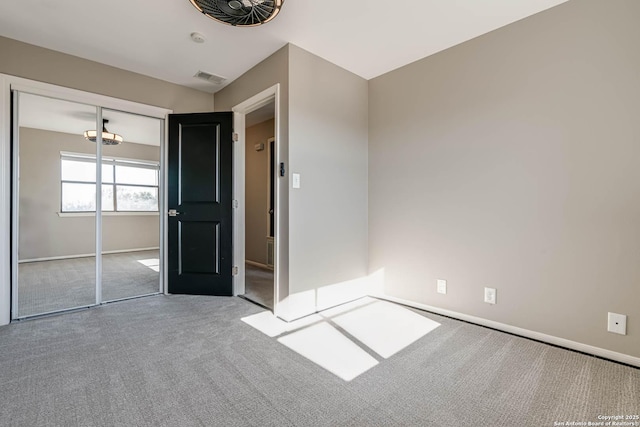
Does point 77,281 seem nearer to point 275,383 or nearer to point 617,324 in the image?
point 275,383

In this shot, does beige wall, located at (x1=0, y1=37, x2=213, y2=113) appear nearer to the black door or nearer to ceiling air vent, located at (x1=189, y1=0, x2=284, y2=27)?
the black door

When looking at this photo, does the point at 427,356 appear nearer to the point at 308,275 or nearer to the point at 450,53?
the point at 308,275

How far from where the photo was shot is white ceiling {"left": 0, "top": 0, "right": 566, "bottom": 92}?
85.2 inches

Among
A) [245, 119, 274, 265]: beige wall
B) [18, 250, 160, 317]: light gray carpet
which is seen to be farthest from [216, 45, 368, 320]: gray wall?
[18, 250, 160, 317]: light gray carpet

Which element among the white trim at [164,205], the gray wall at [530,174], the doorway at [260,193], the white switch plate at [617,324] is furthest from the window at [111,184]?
the white switch plate at [617,324]

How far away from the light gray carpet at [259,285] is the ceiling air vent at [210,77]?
8.26 ft

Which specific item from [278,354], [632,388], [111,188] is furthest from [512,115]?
[111,188]

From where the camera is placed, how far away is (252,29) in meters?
2.43

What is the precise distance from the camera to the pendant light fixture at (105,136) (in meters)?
3.21

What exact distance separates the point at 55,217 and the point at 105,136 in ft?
3.62

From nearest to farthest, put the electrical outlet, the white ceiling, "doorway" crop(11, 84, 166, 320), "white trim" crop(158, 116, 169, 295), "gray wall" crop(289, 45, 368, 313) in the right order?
the white ceiling → the electrical outlet → "gray wall" crop(289, 45, 368, 313) → "doorway" crop(11, 84, 166, 320) → "white trim" crop(158, 116, 169, 295)

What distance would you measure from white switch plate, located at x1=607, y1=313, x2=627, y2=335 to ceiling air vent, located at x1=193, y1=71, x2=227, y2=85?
4046mm

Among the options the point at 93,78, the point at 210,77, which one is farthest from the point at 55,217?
the point at 210,77

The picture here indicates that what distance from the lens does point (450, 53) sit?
8.81ft
